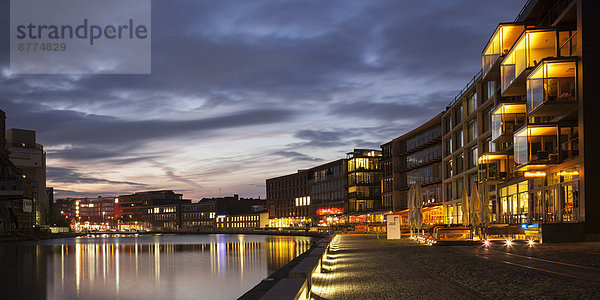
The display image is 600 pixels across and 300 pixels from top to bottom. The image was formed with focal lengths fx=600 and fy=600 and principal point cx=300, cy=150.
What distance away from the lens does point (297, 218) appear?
159 m

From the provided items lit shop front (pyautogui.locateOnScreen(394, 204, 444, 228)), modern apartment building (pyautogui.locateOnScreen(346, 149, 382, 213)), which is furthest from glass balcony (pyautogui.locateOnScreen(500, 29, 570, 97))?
modern apartment building (pyautogui.locateOnScreen(346, 149, 382, 213))

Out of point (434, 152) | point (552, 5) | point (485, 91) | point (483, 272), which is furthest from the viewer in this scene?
point (434, 152)

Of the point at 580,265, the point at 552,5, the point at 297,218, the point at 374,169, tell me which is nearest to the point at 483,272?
the point at 580,265

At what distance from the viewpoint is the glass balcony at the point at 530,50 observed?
38.1 metres

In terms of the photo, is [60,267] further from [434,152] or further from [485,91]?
[434,152]

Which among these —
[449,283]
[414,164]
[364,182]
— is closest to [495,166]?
[414,164]

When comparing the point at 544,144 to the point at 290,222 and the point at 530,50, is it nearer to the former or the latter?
the point at 530,50

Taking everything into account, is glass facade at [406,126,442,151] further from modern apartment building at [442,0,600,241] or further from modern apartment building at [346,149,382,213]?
modern apartment building at [442,0,600,241]

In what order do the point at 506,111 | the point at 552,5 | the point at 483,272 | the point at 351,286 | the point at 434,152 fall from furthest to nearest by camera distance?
the point at 434,152, the point at 506,111, the point at 552,5, the point at 483,272, the point at 351,286

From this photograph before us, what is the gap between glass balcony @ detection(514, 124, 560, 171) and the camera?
3900cm

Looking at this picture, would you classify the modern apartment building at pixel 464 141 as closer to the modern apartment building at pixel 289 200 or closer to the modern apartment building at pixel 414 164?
the modern apartment building at pixel 414 164

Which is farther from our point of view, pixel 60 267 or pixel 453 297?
pixel 60 267

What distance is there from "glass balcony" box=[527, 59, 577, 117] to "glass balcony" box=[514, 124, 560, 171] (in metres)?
2.15

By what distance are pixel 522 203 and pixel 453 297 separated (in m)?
39.3
